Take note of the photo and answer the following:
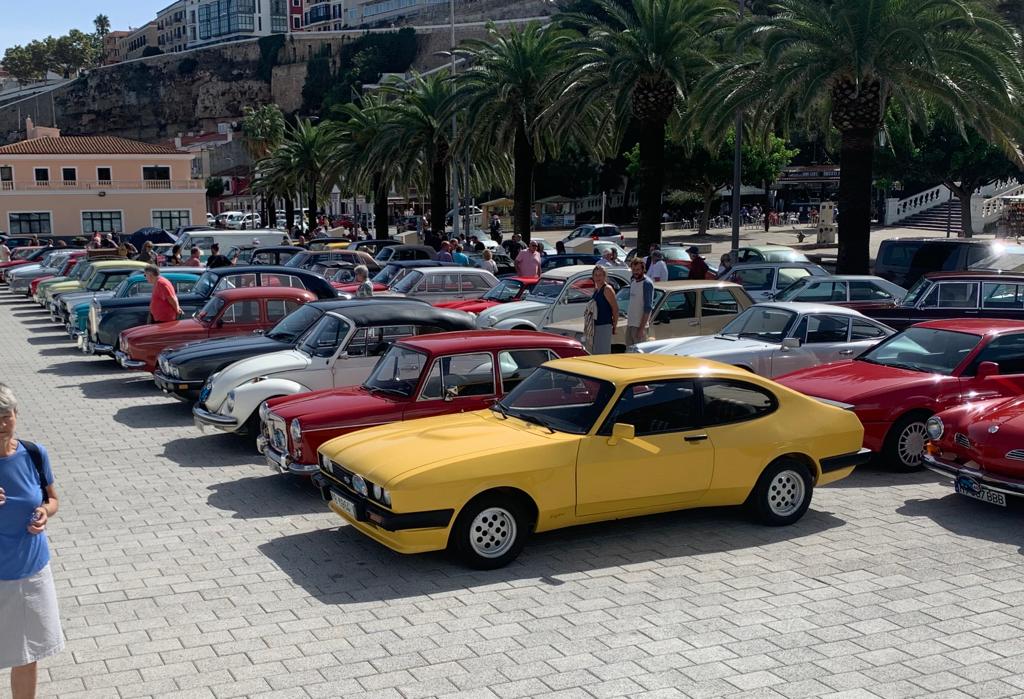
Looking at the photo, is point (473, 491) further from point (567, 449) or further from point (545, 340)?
point (545, 340)

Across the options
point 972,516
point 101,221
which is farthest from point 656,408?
point 101,221

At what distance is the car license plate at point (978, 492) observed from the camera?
341 inches

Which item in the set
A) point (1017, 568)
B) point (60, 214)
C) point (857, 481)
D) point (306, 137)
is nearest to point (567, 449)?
point (1017, 568)

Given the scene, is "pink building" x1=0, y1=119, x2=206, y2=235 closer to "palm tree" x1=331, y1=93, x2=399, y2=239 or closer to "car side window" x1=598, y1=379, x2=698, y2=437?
"palm tree" x1=331, y1=93, x2=399, y2=239

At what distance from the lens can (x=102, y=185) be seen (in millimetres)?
67812

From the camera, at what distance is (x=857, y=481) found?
34.3 ft

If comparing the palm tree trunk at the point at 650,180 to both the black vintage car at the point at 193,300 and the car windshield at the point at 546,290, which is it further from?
the black vintage car at the point at 193,300

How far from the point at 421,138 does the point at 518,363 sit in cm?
2861

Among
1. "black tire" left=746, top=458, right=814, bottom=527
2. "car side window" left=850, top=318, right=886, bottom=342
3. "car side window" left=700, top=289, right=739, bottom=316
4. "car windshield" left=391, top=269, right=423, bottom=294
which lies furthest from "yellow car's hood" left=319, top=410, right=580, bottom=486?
"car windshield" left=391, top=269, right=423, bottom=294

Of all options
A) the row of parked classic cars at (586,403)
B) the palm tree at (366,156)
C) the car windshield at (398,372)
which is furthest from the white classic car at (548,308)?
the palm tree at (366,156)

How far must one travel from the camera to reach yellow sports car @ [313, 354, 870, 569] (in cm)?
749

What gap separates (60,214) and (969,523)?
66645mm

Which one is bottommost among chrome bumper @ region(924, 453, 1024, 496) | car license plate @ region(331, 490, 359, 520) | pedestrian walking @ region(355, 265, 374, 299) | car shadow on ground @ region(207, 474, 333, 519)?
car shadow on ground @ region(207, 474, 333, 519)

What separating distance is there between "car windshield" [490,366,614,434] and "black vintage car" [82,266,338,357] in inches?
387
